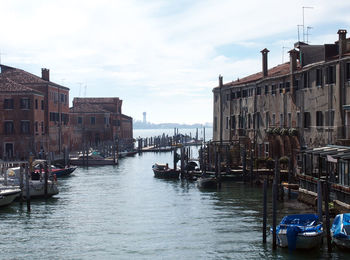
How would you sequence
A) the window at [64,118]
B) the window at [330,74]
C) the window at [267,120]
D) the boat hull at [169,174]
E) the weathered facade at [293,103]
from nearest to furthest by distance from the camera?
the weathered facade at [293,103]
the window at [330,74]
the window at [267,120]
the boat hull at [169,174]
the window at [64,118]

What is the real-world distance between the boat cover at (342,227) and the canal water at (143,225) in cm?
74

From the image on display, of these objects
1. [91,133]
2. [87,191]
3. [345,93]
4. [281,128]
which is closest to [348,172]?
[345,93]

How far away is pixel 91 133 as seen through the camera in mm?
92250

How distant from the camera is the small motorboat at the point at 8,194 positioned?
34.1 meters

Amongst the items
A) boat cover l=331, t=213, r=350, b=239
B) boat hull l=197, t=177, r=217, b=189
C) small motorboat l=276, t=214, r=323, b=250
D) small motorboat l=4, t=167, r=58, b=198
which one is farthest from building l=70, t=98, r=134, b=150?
boat cover l=331, t=213, r=350, b=239

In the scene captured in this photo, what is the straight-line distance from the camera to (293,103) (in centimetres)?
4531

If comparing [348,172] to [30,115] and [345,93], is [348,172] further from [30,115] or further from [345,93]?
[30,115]

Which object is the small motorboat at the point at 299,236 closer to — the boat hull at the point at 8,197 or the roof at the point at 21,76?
the boat hull at the point at 8,197

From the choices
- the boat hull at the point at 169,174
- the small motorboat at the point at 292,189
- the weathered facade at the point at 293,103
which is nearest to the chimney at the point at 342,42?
the weathered facade at the point at 293,103

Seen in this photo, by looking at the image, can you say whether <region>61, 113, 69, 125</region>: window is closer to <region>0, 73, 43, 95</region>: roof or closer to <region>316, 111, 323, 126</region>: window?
<region>0, 73, 43, 95</region>: roof

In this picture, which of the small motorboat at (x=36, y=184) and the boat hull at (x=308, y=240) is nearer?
the boat hull at (x=308, y=240)

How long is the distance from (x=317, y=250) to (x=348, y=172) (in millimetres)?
6661

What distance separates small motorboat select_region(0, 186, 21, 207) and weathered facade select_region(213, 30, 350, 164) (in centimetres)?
1875

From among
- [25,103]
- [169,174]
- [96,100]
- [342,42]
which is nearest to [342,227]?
[342,42]
